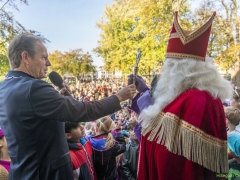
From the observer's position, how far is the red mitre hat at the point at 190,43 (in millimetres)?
1839

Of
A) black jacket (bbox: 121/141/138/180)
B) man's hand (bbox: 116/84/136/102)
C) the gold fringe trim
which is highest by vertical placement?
man's hand (bbox: 116/84/136/102)

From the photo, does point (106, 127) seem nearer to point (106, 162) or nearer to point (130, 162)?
point (106, 162)

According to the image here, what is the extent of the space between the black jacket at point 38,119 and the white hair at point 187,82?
34 cm

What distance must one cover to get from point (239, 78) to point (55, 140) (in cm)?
1434

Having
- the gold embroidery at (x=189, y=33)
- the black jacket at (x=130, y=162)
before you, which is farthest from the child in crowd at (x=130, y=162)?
the gold embroidery at (x=189, y=33)

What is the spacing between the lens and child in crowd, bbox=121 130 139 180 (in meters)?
3.06

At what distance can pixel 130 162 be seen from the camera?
3.10m

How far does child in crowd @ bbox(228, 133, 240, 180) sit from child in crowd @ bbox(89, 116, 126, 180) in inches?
52.3

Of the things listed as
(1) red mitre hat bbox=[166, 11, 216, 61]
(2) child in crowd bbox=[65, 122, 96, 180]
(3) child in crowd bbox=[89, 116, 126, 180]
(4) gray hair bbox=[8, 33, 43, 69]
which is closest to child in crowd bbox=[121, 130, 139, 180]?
(3) child in crowd bbox=[89, 116, 126, 180]

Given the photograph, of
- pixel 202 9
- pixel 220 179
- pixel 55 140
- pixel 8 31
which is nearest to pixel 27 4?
pixel 8 31

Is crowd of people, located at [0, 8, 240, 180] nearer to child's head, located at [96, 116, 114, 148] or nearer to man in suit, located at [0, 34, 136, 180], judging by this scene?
man in suit, located at [0, 34, 136, 180]

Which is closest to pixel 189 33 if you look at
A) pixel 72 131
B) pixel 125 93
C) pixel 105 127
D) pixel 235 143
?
pixel 125 93

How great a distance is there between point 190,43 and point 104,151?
1722 mm

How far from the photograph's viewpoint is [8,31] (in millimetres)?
9109
